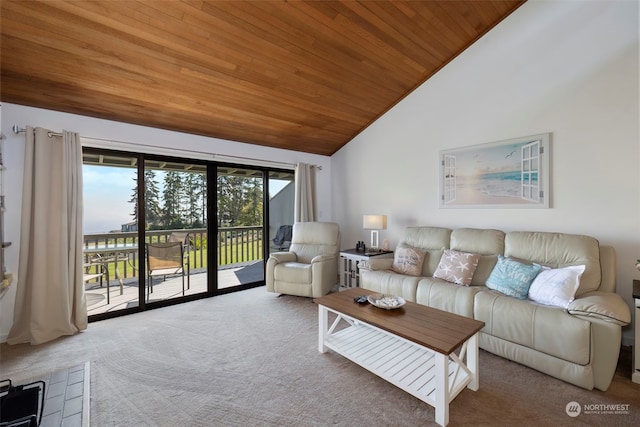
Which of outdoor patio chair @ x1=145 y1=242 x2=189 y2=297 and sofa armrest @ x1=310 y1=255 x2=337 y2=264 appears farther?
sofa armrest @ x1=310 y1=255 x2=337 y2=264

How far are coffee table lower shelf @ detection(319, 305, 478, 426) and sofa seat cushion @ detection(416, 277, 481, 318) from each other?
497mm

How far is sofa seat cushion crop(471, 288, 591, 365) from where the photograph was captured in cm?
179

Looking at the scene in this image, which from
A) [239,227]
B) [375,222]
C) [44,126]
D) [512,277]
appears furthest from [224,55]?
Answer: [512,277]

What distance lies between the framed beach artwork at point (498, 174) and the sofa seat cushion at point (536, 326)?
128 cm

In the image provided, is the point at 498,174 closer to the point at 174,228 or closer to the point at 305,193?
the point at 305,193

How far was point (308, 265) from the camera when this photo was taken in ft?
11.9

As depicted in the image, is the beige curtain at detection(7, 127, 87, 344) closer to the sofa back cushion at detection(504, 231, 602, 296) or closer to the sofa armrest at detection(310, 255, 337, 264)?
the sofa armrest at detection(310, 255, 337, 264)

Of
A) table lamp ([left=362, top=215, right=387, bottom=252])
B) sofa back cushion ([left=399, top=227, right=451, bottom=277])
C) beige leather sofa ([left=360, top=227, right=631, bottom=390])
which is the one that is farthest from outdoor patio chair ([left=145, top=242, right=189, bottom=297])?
sofa back cushion ([left=399, top=227, right=451, bottom=277])

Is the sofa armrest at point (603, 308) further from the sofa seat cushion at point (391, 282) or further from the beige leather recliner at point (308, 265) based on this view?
the beige leather recliner at point (308, 265)

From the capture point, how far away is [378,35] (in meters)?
2.76

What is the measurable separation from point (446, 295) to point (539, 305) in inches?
26.7

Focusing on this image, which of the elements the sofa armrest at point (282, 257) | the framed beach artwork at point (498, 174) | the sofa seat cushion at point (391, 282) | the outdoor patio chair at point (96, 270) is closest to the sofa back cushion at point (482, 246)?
the framed beach artwork at point (498, 174)

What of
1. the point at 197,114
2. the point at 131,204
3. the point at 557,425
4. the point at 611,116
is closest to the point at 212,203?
the point at 131,204

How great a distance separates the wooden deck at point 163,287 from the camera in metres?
3.37
